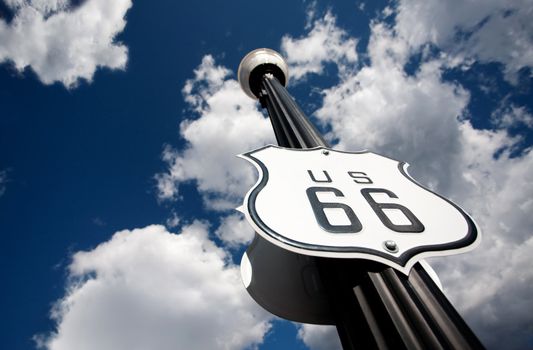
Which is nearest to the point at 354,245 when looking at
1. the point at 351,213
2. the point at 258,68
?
the point at 351,213

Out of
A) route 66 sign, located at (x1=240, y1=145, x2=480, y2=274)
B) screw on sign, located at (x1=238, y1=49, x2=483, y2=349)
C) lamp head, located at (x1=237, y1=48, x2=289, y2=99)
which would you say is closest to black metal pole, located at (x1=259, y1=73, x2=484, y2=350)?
screw on sign, located at (x1=238, y1=49, x2=483, y2=349)

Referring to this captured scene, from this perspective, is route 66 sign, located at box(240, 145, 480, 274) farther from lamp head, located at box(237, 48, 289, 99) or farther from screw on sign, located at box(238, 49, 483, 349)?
lamp head, located at box(237, 48, 289, 99)

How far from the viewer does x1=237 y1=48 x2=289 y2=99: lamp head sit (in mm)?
9102

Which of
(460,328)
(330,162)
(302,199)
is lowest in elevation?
(460,328)

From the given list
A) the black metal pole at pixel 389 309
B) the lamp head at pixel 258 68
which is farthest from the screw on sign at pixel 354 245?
the lamp head at pixel 258 68

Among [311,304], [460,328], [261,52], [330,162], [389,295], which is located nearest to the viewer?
[460,328]

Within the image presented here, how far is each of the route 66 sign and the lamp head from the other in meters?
7.17

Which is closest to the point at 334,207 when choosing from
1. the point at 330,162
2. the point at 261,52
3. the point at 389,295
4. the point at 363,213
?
the point at 363,213

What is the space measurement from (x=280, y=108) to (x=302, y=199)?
3905 mm

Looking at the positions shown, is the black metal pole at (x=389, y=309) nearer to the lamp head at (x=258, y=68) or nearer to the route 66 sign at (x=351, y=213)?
the route 66 sign at (x=351, y=213)

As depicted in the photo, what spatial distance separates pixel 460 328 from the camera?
1.41 m

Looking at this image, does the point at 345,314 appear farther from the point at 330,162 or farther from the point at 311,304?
the point at 330,162

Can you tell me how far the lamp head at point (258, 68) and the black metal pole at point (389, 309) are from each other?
799 cm

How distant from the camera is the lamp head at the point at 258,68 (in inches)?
358
